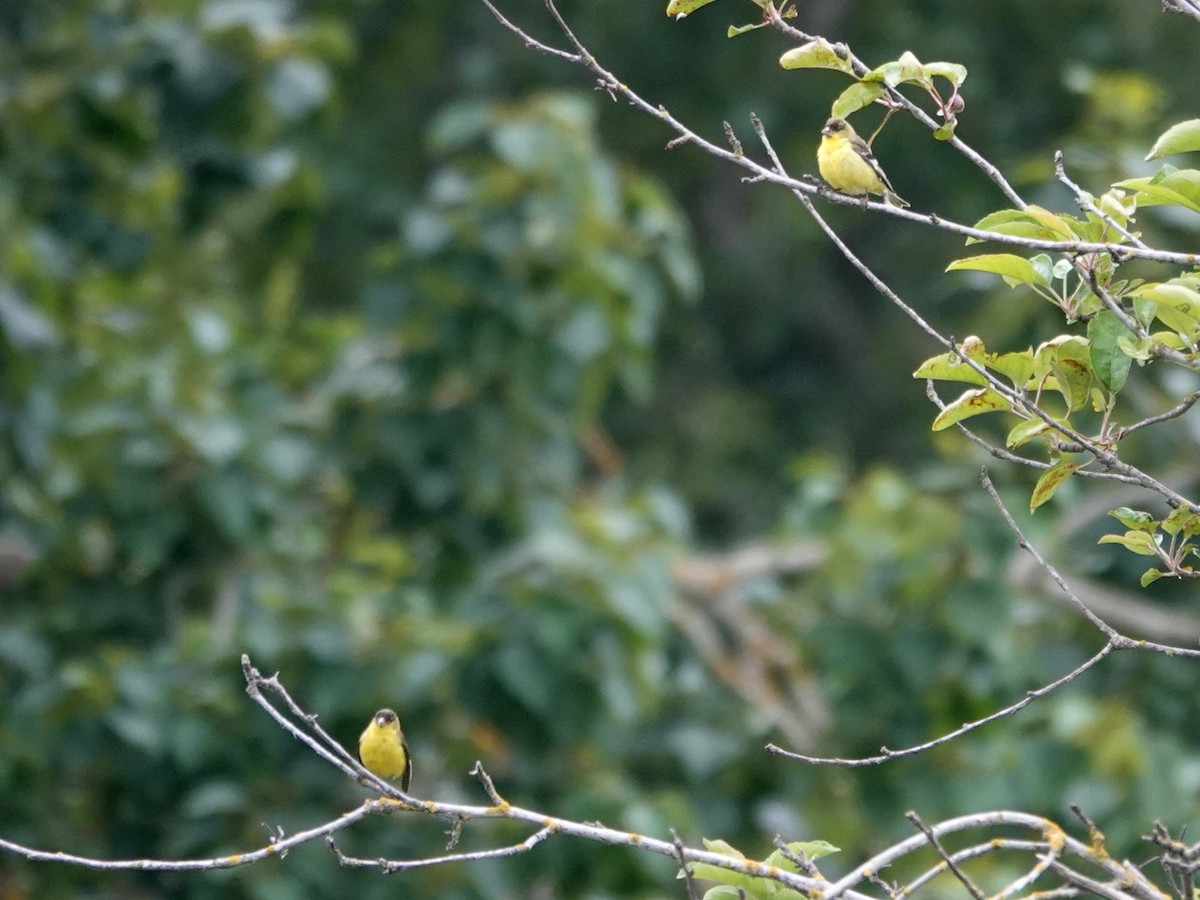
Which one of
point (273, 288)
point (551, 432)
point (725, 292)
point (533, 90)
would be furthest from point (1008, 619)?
point (725, 292)

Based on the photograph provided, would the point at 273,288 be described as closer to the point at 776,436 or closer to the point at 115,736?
the point at 115,736

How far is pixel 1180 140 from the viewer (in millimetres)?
2516

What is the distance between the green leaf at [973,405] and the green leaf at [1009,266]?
0.15m

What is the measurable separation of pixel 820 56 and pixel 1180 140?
0.48 metres

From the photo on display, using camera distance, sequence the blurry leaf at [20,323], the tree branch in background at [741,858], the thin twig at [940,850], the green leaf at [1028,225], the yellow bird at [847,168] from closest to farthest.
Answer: the thin twig at [940,850] < the tree branch in background at [741,858] < the green leaf at [1028,225] < the yellow bird at [847,168] < the blurry leaf at [20,323]

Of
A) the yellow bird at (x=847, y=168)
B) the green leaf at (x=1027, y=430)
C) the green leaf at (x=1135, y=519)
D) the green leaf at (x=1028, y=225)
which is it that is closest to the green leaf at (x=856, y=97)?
the green leaf at (x=1028, y=225)

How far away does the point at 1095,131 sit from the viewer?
22.5 feet

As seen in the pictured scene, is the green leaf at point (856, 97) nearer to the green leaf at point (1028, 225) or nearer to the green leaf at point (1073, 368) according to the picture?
the green leaf at point (1028, 225)

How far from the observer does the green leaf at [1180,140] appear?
2.50 m

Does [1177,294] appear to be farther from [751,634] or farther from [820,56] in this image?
[751,634]

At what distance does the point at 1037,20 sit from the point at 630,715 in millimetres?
8533

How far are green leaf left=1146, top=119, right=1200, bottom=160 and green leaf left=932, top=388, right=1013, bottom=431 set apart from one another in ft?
1.22

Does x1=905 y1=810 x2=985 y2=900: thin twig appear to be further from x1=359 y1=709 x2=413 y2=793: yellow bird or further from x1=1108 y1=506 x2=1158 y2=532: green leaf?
x1=359 y1=709 x2=413 y2=793: yellow bird

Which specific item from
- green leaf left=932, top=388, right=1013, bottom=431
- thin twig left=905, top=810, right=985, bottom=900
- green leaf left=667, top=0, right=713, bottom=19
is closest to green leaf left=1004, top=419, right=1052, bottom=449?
green leaf left=932, top=388, right=1013, bottom=431
